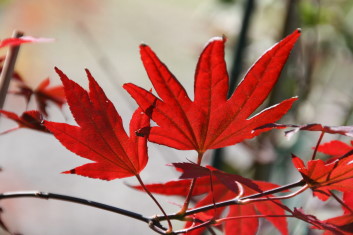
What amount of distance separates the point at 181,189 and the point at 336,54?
958mm

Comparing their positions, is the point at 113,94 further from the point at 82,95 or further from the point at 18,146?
the point at 82,95

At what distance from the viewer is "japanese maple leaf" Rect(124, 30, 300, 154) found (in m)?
0.33

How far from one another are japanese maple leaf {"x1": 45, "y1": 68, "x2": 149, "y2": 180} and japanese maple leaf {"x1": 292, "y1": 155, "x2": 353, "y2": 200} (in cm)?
11

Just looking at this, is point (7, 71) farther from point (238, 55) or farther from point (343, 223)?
point (238, 55)

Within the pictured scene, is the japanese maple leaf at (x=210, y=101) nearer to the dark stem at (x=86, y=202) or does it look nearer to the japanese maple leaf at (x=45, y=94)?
the dark stem at (x=86, y=202)

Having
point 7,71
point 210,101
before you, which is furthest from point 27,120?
point 210,101

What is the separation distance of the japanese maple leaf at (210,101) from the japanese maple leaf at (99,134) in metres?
0.02

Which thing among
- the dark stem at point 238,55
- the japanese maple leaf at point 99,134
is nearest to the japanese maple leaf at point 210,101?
the japanese maple leaf at point 99,134

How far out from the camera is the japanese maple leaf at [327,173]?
1.10ft

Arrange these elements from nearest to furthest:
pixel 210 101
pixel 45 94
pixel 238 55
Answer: pixel 210 101, pixel 45 94, pixel 238 55

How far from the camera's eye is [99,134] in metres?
0.35

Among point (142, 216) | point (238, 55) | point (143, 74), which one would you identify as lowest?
point (142, 216)

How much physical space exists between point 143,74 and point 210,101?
8.60 ft

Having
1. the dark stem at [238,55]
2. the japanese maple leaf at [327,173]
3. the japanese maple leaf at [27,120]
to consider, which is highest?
the dark stem at [238,55]
